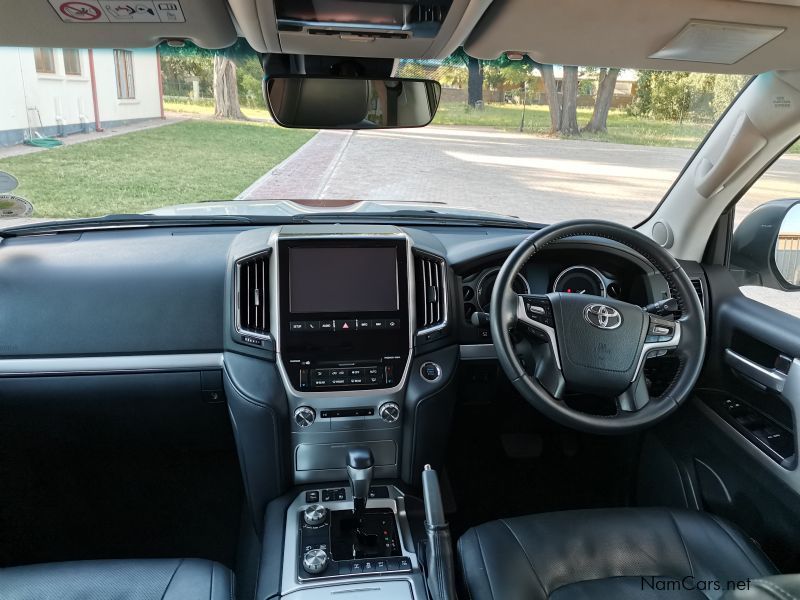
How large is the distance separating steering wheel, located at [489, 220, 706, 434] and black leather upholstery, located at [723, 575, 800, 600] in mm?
1170

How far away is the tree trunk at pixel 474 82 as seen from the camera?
2.33 m

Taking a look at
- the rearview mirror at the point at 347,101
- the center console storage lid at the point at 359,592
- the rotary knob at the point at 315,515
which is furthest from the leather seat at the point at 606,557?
the rearview mirror at the point at 347,101

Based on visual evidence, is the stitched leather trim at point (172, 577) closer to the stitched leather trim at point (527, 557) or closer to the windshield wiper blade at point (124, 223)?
the stitched leather trim at point (527, 557)

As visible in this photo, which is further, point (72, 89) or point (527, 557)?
point (72, 89)

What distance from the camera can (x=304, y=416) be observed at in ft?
7.47

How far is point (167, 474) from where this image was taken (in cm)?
290

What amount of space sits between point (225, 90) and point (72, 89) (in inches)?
83.4

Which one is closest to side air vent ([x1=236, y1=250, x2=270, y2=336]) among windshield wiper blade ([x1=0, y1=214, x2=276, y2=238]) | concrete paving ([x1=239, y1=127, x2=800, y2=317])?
windshield wiper blade ([x1=0, y1=214, x2=276, y2=238])

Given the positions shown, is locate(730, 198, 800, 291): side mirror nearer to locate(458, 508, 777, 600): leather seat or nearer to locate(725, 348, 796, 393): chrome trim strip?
locate(725, 348, 796, 393): chrome trim strip

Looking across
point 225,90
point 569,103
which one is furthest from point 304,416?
point 569,103

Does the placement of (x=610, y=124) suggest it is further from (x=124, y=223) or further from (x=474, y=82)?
(x=124, y=223)

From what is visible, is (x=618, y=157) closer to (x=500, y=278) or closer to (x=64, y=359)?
(x=500, y=278)

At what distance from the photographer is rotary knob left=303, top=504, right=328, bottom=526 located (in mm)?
2123

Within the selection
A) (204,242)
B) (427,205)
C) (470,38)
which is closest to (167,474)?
(204,242)
